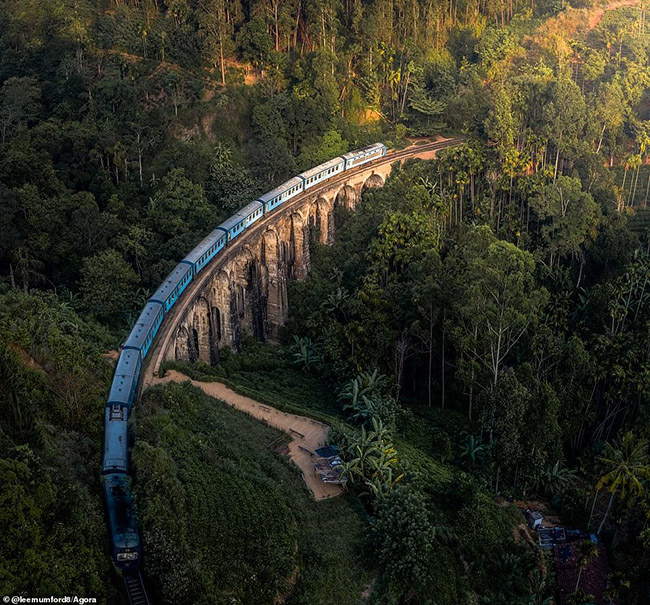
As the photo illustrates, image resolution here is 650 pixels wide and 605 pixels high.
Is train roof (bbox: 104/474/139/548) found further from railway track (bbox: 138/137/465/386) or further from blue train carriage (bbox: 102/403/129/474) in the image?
railway track (bbox: 138/137/465/386)

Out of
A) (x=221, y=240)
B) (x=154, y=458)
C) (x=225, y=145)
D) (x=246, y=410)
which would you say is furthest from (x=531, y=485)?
(x=225, y=145)

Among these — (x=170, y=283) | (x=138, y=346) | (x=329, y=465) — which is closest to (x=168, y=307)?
(x=170, y=283)

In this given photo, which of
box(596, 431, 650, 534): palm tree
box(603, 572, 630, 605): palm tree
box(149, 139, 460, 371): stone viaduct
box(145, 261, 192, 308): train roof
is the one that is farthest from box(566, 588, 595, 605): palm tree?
box(145, 261, 192, 308): train roof

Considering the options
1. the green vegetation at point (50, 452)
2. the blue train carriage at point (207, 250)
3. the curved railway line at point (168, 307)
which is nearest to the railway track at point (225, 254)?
the curved railway line at point (168, 307)

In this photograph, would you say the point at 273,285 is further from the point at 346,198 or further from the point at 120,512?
the point at 120,512

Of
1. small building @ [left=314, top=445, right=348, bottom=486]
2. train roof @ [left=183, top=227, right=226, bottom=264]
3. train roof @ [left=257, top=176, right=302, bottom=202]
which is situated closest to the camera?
small building @ [left=314, top=445, right=348, bottom=486]
